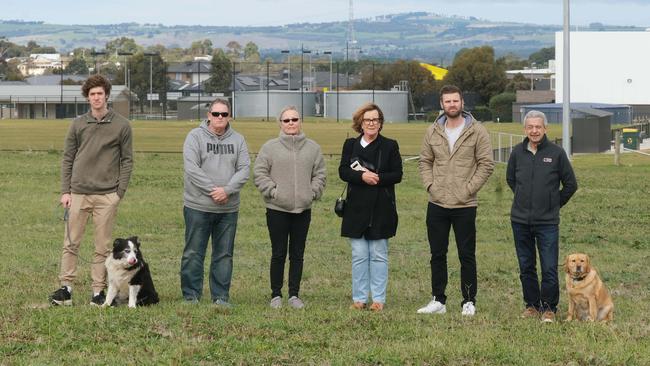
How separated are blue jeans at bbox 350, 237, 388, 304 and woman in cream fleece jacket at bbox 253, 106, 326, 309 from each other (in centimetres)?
55

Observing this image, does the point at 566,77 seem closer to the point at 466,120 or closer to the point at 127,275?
the point at 466,120

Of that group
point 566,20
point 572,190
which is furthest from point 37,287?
point 566,20

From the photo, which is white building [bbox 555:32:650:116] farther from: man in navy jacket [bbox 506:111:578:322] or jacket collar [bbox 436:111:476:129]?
man in navy jacket [bbox 506:111:578:322]

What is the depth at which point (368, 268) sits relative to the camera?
35.8 feet

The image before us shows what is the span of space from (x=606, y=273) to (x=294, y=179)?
593 cm

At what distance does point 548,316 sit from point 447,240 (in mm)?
1178

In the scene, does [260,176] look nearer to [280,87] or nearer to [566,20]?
[566,20]

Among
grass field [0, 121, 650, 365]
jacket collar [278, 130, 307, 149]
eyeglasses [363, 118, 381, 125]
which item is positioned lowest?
grass field [0, 121, 650, 365]

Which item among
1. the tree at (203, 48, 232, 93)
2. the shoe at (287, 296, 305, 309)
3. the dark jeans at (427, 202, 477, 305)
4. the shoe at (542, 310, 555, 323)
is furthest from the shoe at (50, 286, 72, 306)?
the tree at (203, 48, 232, 93)

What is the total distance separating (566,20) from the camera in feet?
94.6

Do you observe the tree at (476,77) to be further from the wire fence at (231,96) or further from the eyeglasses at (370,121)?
the eyeglasses at (370,121)

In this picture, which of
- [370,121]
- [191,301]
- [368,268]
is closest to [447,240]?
[368,268]

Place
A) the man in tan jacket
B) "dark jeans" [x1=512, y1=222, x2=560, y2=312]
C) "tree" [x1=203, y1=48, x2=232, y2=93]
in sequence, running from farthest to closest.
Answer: "tree" [x1=203, y1=48, x2=232, y2=93], the man in tan jacket, "dark jeans" [x1=512, y1=222, x2=560, y2=312]

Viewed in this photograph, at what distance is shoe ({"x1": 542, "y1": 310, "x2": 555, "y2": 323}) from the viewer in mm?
9883
